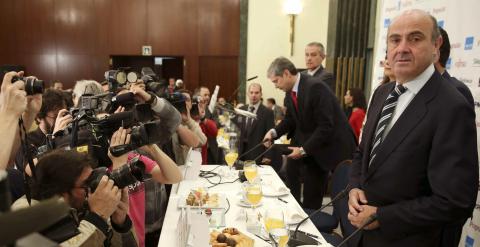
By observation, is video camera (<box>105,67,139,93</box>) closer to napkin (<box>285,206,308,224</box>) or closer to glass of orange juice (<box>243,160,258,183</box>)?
glass of orange juice (<box>243,160,258,183</box>)

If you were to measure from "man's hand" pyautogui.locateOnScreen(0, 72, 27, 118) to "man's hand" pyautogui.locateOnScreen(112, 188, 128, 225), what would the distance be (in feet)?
1.74

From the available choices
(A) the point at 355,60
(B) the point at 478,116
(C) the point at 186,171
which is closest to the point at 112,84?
(C) the point at 186,171

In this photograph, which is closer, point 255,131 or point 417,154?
point 417,154

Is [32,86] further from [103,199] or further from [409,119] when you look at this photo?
[409,119]

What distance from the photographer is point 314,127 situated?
3568mm

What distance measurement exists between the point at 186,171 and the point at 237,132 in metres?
2.24

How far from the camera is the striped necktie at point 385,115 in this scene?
1738 millimetres

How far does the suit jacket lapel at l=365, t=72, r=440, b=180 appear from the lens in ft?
5.18

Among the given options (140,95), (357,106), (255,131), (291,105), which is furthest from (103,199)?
(357,106)

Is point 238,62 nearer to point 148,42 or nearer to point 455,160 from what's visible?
point 148,42

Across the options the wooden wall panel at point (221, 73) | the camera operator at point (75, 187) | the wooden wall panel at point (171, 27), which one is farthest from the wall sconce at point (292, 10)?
the camera operator at point (75, 187)

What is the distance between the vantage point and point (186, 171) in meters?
2.97

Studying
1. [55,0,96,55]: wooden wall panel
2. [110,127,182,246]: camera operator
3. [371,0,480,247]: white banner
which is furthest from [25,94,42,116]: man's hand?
[55,0,96,55]: wooden wall panel

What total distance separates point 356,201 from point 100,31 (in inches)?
326
